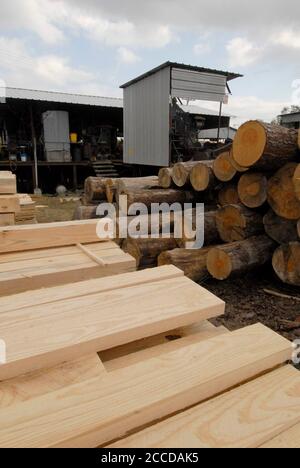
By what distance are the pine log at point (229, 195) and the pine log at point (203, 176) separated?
0.20 meters

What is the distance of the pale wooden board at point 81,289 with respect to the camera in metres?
1.33

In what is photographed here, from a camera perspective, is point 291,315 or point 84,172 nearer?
point 291,315

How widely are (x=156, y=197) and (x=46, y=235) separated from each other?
391 cm

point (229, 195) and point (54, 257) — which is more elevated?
point (229, 195)

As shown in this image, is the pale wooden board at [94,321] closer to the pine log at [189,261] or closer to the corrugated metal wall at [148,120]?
the pine log at [189,261]

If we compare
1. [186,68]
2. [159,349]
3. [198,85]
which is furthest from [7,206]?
[198,85]

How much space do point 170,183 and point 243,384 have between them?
532cm

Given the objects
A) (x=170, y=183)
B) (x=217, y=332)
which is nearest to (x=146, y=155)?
(x=170, y=183)

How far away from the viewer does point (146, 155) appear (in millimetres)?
14281

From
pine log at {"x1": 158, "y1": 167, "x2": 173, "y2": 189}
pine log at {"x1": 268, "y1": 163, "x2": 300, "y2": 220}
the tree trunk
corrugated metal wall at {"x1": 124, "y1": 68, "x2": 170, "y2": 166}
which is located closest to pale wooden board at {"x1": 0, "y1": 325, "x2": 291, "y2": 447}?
pine log at {"x1": 268, "y1": 163, "x2": 300, "y2": 220}

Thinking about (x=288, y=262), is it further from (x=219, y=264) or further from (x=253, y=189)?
(x=253, y=189)

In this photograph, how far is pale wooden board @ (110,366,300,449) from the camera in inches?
32.8

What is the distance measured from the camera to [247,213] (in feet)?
15.5

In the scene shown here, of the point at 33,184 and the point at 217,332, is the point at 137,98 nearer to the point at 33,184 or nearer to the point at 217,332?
the point at 33,184
